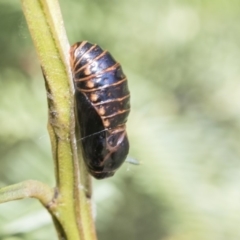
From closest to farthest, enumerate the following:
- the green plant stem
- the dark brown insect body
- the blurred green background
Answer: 1. the green plant stem
2. the dark brown insect body
3. the blurred green background

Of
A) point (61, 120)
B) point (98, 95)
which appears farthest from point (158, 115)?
point (61, 120)

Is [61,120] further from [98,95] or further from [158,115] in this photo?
[158,115]

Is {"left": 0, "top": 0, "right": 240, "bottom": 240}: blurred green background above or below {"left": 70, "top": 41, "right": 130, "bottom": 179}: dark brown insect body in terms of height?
below

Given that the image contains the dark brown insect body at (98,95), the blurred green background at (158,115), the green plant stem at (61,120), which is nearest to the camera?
the green plant stem at (61,120)

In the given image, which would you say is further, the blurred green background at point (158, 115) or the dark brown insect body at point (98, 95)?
the blurred green background at point (158, 115)

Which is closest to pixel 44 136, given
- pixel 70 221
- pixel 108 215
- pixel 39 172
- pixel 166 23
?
pixel 39 172
